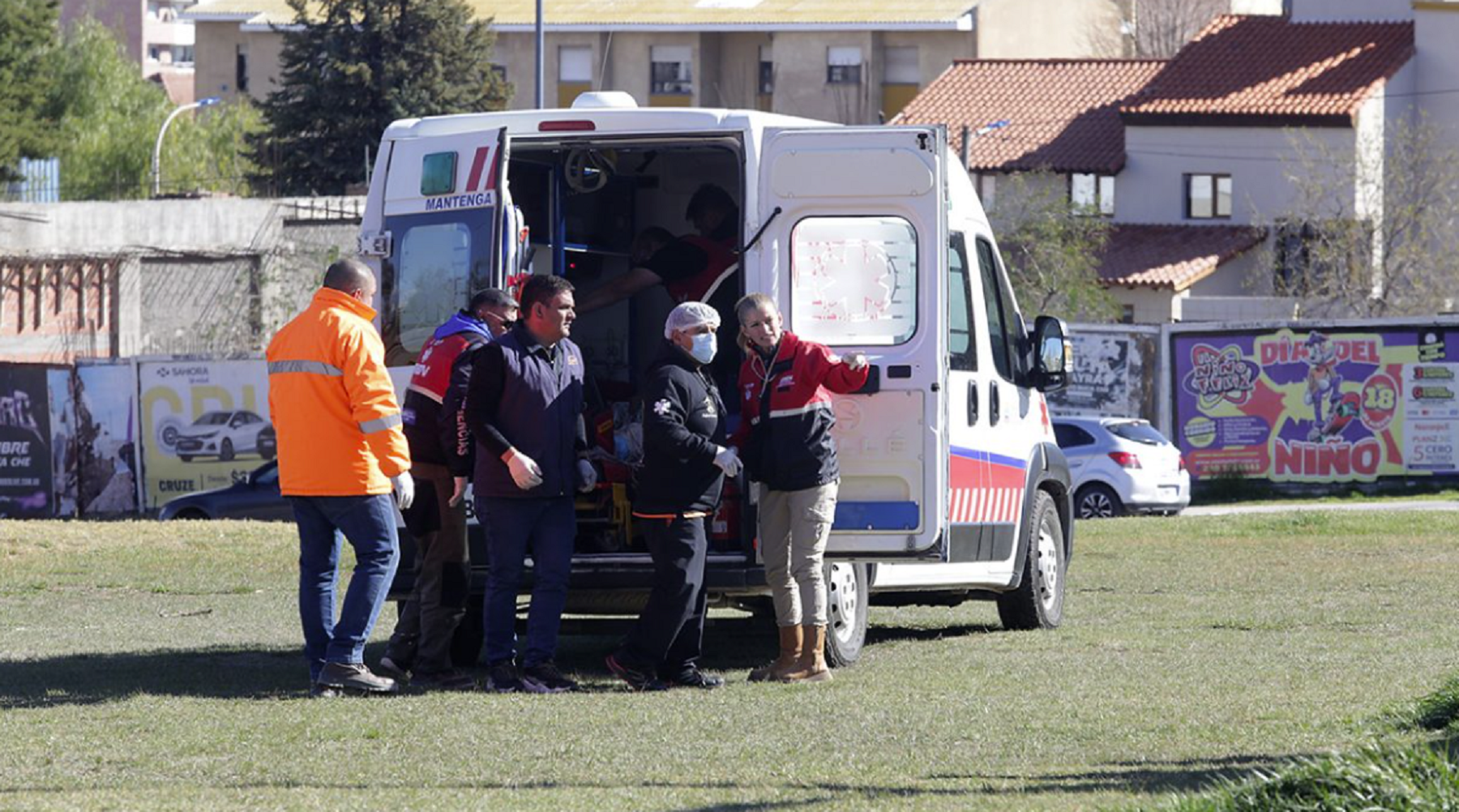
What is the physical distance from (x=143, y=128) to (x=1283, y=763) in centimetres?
6673

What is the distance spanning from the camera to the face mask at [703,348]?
10.0m

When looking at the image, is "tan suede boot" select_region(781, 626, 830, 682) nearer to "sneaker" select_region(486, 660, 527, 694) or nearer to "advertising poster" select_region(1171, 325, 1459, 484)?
"sneaker" select_region(486, 660, 527, 694)

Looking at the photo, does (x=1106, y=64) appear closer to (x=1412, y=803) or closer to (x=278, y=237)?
(x=278, y=237)

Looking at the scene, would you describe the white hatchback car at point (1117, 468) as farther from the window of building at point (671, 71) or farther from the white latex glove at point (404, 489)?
the window of building at point (671, 71)

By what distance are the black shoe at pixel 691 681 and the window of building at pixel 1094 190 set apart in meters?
48.3

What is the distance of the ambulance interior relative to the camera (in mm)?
11078

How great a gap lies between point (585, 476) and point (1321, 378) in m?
23.6

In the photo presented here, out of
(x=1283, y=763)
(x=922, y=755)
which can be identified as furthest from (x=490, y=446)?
(x=1283, y=763)

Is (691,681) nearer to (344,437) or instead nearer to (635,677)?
(635,677)

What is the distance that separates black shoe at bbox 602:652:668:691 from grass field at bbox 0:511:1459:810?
0.14m

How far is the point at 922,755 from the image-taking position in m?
7.81

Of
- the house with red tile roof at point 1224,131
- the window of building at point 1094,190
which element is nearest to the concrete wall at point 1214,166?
the house with red tile roof at point 1224,131

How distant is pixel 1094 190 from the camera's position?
190ft

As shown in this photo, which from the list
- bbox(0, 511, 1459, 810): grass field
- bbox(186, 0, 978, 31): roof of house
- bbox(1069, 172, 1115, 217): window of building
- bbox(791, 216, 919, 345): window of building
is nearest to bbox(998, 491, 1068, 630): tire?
bbox(0, 511, 1459, 810): grass field
